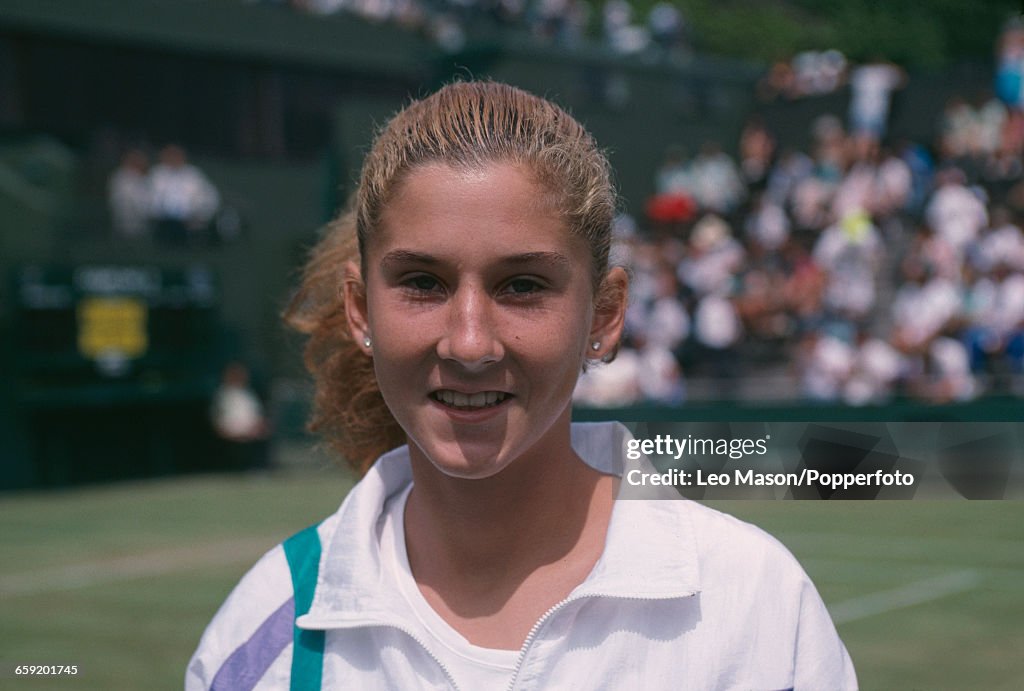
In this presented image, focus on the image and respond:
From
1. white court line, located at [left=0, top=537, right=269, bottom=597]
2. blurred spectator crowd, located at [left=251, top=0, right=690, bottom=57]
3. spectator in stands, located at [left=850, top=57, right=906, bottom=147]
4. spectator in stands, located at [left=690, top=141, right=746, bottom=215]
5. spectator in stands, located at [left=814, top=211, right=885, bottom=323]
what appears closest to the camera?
white court line, located at [left=0, top=537, right=269, bottom=597]

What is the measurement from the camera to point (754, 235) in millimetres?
17531

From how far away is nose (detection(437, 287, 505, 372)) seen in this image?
188 centimetres

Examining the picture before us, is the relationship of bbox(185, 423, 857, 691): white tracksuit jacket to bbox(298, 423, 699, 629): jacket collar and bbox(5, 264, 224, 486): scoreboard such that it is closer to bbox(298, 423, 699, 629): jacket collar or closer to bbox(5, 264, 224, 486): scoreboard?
bbox(298, 423, 699, 629): jacket collar

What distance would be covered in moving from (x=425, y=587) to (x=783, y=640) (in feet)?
1.90

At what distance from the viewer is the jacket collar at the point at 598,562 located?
1.97m

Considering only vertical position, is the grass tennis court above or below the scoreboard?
below

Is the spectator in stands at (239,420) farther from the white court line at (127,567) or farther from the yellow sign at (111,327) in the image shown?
the white court line at (127,567)

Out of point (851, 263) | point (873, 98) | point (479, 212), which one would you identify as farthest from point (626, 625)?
point (873, 98)

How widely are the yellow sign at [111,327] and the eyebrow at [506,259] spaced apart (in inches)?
562

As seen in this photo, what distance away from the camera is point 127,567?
32.1 ft

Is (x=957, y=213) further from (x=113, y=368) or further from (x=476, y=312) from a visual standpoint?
(x=476, y=312)

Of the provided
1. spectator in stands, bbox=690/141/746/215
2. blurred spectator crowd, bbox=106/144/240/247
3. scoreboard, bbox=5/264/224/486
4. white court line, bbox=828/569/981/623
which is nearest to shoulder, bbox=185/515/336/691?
white court line, bbox=828/569/981/623

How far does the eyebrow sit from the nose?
0.20ft

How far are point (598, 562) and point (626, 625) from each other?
0.12 metres
